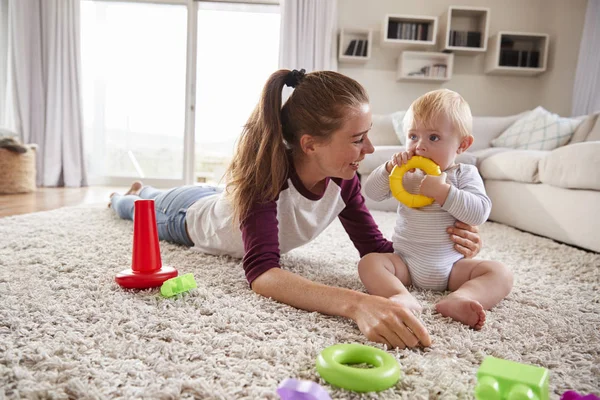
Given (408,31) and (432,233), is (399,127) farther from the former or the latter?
(432,233)

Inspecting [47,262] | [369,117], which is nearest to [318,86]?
[369,117]

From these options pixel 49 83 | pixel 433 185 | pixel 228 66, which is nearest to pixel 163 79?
pixel 228 66

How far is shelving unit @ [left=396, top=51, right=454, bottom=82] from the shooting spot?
4180 mm

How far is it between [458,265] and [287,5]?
3.76 metres

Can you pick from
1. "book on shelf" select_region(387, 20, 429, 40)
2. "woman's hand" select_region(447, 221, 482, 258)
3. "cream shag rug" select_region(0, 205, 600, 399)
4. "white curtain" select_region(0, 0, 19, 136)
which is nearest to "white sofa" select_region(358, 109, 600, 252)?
"cream shag rug" select_region(0, 205, 600, 399)

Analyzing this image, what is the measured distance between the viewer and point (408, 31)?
4133 millimetres

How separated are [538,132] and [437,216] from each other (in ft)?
8.78

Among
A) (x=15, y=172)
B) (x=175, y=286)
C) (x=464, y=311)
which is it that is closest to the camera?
(x=464, y=311)

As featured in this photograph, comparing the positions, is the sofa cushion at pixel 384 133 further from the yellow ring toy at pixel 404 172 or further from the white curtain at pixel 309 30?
the yellow ring toy at pixel 404 172

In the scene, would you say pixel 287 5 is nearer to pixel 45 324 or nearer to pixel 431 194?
pixel 431 194

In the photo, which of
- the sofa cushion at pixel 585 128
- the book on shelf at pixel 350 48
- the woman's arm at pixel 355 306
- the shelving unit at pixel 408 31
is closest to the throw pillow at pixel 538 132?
the sofa cushion at pixel 585 128

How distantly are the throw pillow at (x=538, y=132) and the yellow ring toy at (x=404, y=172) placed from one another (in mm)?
2615

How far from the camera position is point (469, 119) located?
115 cm

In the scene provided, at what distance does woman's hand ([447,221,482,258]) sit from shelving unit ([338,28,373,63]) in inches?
133
